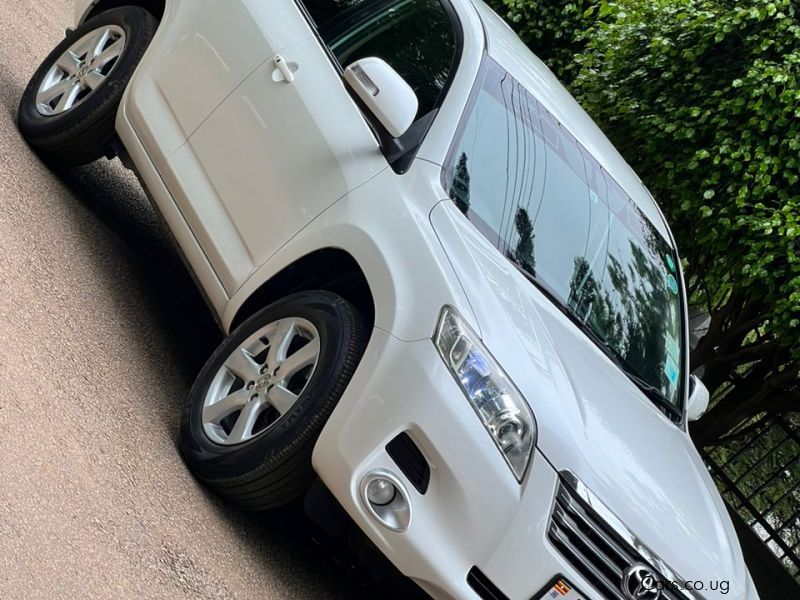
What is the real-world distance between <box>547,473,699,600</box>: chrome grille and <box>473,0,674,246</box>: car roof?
1844 mm

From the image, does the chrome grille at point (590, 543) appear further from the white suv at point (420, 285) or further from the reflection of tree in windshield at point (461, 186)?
the reflection of tree in windshield at point (461, 186)

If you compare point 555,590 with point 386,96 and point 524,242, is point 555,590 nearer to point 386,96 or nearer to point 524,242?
point 524,242

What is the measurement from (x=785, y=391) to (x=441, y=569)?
5.58 meters

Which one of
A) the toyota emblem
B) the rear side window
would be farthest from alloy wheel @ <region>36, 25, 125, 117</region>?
the toyota emblem

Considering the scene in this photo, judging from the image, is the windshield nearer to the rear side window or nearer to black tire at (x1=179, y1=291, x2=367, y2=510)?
the rear side window

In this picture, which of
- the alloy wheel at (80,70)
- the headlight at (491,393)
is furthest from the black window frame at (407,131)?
the alloy wheel at (80,70)

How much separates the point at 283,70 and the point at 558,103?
125 cm

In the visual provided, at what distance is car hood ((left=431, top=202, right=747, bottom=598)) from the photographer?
3.42 meters

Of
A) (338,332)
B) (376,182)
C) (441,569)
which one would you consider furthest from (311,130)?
(441,569)

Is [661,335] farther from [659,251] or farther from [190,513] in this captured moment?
[190,513]

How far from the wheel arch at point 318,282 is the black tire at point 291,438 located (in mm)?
176

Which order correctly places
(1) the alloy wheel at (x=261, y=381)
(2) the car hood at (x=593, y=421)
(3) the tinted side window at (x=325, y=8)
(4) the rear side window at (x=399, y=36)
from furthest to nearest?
(3) the tinted side window at (x=325, y=8) → (4) the rear side window at (x=399, y=36) → (1) the alloy wheel at (x=261, y=381) → (2) the car hood at (x=593, y=421)

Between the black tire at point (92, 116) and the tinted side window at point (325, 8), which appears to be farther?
the black tire at point (92, 116)

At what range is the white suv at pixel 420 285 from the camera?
11.0 feet
